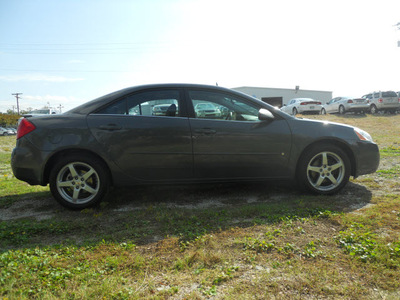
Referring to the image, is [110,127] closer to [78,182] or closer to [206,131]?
[78,182]

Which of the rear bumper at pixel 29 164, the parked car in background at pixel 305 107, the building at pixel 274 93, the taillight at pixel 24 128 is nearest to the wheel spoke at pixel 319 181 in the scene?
the rear bumper at pixel 29 164

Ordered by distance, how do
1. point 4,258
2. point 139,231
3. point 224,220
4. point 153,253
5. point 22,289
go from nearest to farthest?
point 22,289 → point 4,258 → point 153,253 → point 139,231 → point 224,220

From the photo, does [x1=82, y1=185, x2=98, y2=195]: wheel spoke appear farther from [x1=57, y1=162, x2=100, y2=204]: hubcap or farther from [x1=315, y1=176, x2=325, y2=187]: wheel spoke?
[x1=315, y1=176, x2=325, y2=187]: wheel spoke

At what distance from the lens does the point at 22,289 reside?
80.6 inches

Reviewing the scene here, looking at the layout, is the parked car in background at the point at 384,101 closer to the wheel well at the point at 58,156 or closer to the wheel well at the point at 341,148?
the wheel well at the point at 341,148

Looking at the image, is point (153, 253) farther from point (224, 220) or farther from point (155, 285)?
point (224, 220)

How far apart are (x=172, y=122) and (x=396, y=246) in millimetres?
2697

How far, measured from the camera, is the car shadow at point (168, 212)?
303 centimetres

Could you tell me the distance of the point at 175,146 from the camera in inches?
153

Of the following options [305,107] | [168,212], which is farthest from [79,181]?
[305,107]

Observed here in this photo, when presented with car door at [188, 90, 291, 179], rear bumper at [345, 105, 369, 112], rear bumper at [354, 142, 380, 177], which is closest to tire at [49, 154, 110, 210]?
car door at [188, 90, 291, 179]

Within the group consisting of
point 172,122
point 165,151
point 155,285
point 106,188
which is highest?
point 172,122

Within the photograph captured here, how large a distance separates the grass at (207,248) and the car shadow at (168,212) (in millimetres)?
13

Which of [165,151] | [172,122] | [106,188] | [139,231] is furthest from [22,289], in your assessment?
[172,122]
